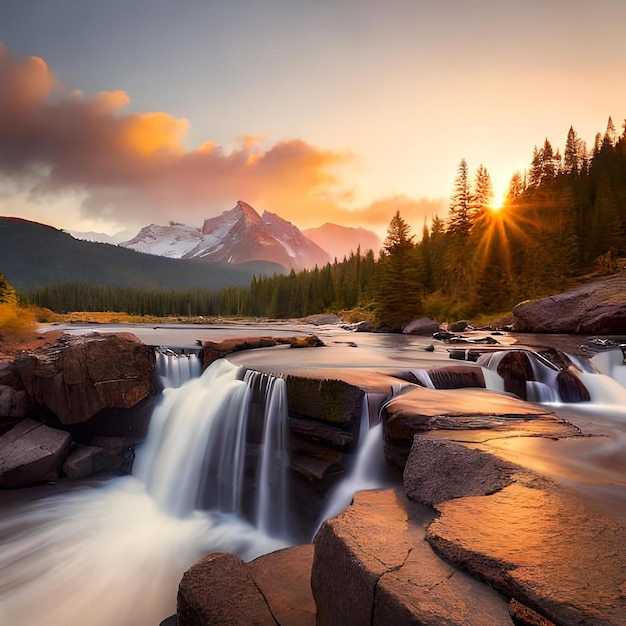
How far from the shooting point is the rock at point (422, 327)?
34.5m

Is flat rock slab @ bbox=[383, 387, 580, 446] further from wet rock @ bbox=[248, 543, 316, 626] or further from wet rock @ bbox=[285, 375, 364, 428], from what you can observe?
wet rock @ bbox=[248, 543, 316, 626]

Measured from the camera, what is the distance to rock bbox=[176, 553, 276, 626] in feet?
11.7

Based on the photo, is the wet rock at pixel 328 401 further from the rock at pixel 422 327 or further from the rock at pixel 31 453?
the rock at pixel 422 327

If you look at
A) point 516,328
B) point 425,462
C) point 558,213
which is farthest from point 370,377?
point 558,213

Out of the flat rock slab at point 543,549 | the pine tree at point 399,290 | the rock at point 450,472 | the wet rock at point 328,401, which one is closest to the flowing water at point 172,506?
the wet rock at point 328,401

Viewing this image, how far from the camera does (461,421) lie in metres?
6.43

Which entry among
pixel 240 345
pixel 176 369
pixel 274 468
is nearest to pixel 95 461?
pixel 176 369

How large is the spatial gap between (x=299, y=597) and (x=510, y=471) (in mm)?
2697

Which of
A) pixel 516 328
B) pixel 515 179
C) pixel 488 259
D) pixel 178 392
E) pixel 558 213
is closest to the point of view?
pixel 178 392

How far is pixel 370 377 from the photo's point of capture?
431 inches

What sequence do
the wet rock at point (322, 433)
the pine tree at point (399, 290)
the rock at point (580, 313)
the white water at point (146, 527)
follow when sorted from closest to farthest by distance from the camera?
the white water at point (146, 527) → the wet rock at point (322, 433) → the rock at point (580, 313) → the pine tree at point (399, 290)

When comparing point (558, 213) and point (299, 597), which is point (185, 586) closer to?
point (299, 597)

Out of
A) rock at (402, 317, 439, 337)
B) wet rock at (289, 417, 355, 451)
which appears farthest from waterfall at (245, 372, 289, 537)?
rock at (402, 317, 439, 337)

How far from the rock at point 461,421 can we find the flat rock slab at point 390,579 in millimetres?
2526
